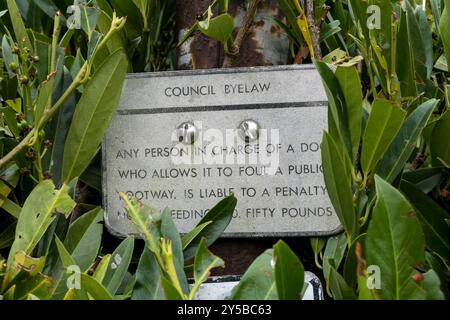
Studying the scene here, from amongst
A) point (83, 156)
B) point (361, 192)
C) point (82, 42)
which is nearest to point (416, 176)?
point (361, 192)

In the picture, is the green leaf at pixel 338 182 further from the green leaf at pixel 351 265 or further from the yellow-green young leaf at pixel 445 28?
the yellow-green young leaf at pixel 445 28

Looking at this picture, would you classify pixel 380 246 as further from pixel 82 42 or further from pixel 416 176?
pixel 82 42

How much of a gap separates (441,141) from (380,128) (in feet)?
0.59

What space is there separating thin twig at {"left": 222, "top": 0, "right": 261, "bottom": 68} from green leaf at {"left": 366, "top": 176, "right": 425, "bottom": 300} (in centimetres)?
51

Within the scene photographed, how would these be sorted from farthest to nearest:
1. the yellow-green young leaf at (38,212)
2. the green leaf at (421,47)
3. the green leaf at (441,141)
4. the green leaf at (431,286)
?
the green leaf at (421,47) < the green leaf at (441,141) < the yellow-green young leaf at (38,212) < the green leaf at (431,286)

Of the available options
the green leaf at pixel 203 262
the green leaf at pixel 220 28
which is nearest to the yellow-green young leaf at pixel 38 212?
the green leaf at pixel 203 262

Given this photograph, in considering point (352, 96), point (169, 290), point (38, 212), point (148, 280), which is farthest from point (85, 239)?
point (352, 96)

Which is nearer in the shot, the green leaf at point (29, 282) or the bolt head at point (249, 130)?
the green leaf at point (29, 282)

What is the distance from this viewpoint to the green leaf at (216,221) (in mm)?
969

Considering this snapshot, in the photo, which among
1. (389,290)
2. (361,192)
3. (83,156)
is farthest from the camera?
(83,156)

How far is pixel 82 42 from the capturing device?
122 cm

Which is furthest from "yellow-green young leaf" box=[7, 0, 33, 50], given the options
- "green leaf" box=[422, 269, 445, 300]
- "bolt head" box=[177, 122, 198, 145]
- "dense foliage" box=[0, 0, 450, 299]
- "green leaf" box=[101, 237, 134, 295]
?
"green leaf" box=[422, 269, 445, 300]

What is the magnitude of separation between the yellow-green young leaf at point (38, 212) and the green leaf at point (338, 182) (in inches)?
13.6

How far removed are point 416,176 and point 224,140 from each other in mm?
301
